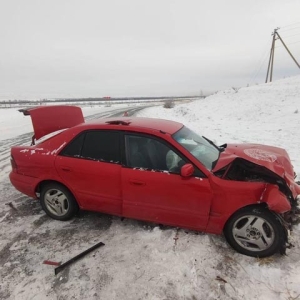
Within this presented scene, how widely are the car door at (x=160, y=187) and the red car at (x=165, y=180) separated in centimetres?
1

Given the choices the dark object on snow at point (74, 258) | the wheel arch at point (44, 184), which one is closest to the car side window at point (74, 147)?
the wheel arch at point (44, 184)

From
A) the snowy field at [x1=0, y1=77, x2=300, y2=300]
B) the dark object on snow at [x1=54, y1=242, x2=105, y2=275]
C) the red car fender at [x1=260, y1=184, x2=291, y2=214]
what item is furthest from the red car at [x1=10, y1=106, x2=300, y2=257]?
the dark object on snow at [x1=54, y1=242, x2=105, y2=275]

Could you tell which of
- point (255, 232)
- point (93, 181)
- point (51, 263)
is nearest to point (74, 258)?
point (51, 263)

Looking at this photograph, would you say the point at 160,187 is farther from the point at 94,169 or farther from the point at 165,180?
the point at 94,169

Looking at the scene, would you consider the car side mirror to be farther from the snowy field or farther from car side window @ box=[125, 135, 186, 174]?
the snowy field

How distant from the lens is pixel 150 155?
349 centimetres

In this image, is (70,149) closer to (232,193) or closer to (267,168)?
(232,193)

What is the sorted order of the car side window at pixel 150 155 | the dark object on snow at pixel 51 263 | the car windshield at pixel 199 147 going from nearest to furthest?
the dark object on snow at pixel 51 263
the car side window at pixel 150 155
the car windshield at pixel 199 147

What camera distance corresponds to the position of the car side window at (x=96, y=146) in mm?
3643

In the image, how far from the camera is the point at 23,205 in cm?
453

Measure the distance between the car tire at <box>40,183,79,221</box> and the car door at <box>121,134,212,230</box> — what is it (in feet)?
2.97

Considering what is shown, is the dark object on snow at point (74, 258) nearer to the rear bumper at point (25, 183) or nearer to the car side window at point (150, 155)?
the car side window at point (150, 155)

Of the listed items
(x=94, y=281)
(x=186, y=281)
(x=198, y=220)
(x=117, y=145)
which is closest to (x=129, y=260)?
(x=94, y=281)

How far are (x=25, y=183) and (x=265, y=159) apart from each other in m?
3.58
